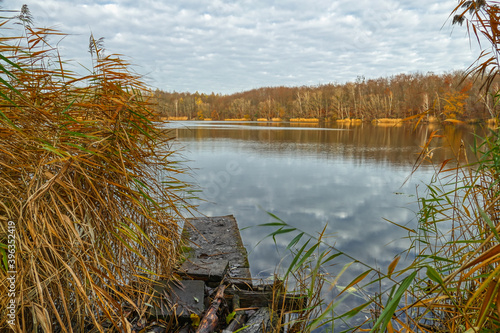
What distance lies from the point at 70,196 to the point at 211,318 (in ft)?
4.12

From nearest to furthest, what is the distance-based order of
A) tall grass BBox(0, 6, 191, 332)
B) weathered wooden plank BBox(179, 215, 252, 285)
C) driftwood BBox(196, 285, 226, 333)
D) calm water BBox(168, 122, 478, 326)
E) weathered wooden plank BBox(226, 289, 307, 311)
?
tall grass BBox(0, 6, 191, 332), driftwood BBox(196, 285, 226, 333), weathered wooden plank BBox(226, 289, 307, 311), weathered wooden plank BBox(179, 215, 252, 285), calm water BBox(168, 122, 478, 326)

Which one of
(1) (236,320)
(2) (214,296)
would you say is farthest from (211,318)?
(2) (214,296)

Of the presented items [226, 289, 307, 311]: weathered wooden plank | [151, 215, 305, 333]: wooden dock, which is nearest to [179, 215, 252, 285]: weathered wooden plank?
[151, 215, 305, 333]: wooden dock

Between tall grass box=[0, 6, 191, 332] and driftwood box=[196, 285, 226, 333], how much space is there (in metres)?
0.43

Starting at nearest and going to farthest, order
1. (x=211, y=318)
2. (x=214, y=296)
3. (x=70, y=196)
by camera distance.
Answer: (x=70, y=196)
(x=211, y=318)
(x=214, y=296)

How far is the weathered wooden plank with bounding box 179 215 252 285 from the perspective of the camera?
276 centimetres

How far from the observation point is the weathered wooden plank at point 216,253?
2764mm

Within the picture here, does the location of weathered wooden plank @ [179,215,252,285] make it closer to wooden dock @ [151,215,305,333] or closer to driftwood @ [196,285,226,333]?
wooden dock @ [151,215,305,333]

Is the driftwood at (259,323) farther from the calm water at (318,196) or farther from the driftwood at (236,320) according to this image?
the calm water at (318,196)

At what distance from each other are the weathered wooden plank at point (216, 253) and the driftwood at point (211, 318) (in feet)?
1.13

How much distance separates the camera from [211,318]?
2.17 meters

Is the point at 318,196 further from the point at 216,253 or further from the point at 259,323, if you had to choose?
the point at 259,323

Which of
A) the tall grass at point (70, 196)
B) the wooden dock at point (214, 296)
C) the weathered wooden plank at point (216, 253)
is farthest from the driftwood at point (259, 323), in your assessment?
the tall grass at point (70, 196)

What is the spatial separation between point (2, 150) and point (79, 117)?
0.80 metres
